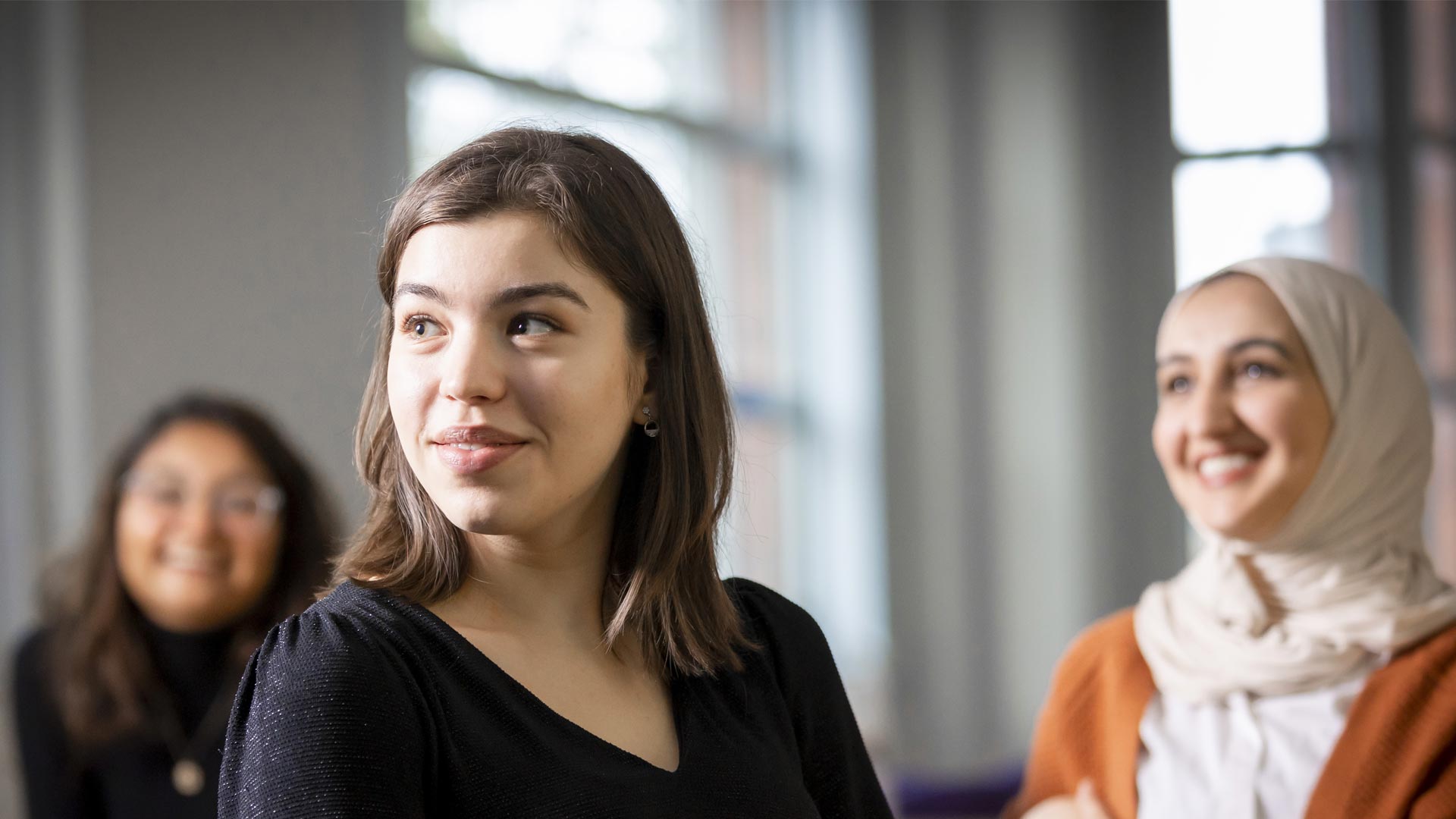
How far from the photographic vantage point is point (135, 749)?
2.49 metres

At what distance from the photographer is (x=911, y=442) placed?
5.35 meters

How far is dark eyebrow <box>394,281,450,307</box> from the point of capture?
3.97 feet

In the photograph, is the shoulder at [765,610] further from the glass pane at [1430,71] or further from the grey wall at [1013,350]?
the glass pane at [1430,71]

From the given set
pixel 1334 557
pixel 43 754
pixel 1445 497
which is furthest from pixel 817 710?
pixel 1445 497

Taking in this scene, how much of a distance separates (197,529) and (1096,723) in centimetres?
154

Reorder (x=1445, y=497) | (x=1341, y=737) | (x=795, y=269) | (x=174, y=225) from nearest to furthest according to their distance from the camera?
(x=1341, y=737) → (x=174, y=225) → (x=1445, y=497) → (x=795, y=269)

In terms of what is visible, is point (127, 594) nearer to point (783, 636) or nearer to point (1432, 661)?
point (783, 636)

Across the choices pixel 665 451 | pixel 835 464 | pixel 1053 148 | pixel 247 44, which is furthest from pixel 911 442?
pixel 665 451

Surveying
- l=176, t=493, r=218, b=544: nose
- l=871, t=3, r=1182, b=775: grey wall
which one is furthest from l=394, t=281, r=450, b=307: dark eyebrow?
l=871, t=3, r=1182, b=775: grey wall

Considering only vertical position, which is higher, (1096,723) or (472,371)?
(472,371)

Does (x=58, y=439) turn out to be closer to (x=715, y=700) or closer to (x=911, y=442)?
(x=715, y=700)

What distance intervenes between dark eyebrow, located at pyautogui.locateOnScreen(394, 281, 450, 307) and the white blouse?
3.89ft

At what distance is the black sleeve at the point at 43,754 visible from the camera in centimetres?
245

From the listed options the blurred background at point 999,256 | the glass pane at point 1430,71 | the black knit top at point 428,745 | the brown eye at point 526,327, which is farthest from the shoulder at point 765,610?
the glass pane at point 1430,71
